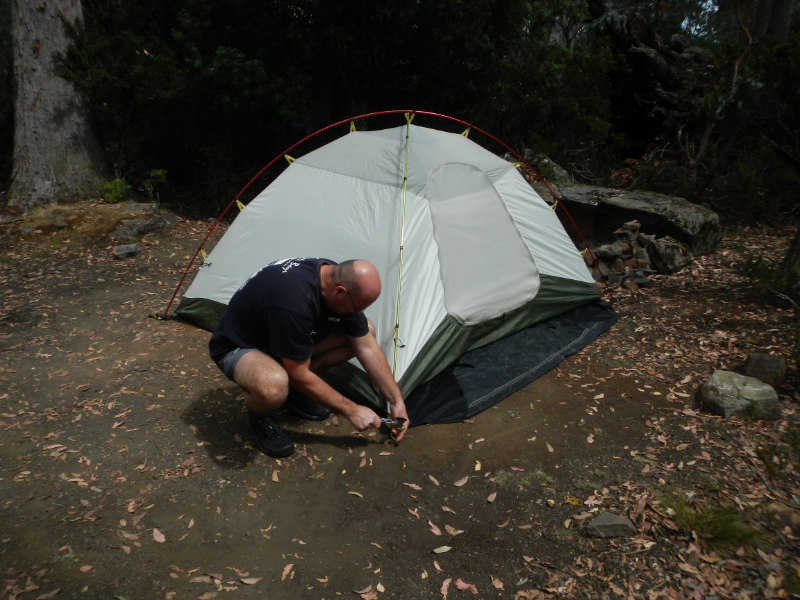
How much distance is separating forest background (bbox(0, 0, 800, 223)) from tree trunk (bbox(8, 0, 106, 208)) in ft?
0.69

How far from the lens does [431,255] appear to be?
4.16 metres

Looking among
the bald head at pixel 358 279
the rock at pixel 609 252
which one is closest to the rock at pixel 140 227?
the bald head at pixel 358 279

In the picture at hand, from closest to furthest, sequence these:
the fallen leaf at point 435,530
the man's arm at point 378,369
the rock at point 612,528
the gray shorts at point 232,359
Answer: the rock at point 612,528 → the fallen leaf at point 435,530 → the gray shorts at point 232,359 → the man's arm at point 378,369

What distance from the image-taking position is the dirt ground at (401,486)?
8.37ft

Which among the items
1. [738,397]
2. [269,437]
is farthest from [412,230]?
[738,397]

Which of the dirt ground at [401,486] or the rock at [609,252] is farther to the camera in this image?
the rock at [609,252]

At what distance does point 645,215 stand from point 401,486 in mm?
5191

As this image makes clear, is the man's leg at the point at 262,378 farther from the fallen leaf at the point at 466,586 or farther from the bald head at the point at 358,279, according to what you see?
the fallen leaf at the point at 466,586

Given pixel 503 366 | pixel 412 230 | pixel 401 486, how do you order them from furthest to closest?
pixel 503 366, pixel 412 230, pixel 401 486

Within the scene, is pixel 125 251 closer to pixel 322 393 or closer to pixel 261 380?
pixel 261 380

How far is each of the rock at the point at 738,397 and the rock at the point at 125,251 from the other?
6.51 metres

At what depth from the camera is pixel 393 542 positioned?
280 cm

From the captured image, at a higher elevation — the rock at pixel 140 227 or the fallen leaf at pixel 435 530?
the rock at pixel 140 227

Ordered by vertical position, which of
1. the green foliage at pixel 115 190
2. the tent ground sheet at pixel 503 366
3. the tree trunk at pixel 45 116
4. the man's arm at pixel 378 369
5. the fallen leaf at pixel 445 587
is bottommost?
the fallen leaf at pixel 445 587
